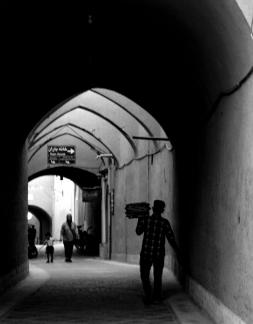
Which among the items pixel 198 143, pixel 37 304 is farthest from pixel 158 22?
pixel 37 304

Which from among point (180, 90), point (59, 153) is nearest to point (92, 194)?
point (59, 153)

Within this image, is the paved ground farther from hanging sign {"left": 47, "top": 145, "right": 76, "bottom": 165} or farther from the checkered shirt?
hanging sign {"left": 47, "top": 145, "right": 76, "bottom": 165}

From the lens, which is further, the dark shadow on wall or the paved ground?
the dark shadow on wall

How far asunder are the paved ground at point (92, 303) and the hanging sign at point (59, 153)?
12865mm

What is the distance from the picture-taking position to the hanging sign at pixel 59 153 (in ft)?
90.0

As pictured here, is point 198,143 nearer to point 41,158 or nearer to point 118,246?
point 118,246

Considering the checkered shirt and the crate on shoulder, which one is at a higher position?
the crate on shoulder

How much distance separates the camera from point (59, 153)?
90.2ft

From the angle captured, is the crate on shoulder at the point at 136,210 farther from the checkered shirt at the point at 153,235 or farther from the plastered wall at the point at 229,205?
the plastered wall at the point at 229,205

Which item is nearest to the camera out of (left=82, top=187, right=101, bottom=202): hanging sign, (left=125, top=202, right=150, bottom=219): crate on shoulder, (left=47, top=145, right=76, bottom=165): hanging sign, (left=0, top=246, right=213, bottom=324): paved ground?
(left=0, top=246, right=213, bottom=324): paved ground

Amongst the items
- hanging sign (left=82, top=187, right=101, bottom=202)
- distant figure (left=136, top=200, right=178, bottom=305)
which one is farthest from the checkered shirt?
hanging sign (left=82, top=187, right=101, bottom=202)

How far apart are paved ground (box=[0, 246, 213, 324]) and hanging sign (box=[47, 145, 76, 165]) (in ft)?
42.2

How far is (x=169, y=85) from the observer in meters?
11.9

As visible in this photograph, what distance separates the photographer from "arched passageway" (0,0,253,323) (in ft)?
22.0
